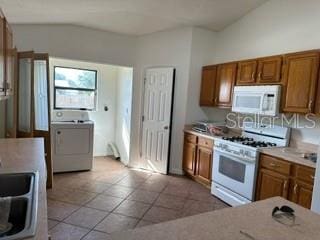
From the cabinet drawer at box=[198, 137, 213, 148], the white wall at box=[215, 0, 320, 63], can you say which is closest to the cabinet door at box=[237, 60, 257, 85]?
the white wall at box=[215, 0, 320, 63]

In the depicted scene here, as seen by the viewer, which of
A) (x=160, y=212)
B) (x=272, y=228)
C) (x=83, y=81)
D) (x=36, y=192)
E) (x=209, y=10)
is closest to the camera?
(x=272, y=228)

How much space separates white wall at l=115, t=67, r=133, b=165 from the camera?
4949mm

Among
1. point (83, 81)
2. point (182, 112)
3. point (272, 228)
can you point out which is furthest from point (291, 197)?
point (83, 81)

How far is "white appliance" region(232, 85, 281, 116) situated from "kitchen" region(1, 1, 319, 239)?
0.02 meters

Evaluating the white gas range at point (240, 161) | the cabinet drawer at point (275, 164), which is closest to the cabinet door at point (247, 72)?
the white gas range at point (240, 161)

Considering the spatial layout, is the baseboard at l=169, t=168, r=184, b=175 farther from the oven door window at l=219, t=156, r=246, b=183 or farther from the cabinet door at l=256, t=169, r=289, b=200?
the cabinet door at l=256, t=169, r=289, b=200

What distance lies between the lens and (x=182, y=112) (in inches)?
172

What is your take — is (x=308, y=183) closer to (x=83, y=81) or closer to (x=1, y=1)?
(x=1, y=1)

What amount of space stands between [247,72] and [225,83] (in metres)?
0.45

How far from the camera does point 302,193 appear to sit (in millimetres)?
2432

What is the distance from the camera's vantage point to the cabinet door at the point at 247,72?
3365 millimetres

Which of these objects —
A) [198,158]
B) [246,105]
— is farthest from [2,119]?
[246,105]

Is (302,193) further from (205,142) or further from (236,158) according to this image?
(205,142)

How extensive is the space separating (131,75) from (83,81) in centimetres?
116
